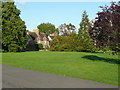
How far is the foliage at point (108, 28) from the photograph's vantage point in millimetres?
14859

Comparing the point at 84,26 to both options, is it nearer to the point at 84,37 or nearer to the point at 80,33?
the point at 80,33

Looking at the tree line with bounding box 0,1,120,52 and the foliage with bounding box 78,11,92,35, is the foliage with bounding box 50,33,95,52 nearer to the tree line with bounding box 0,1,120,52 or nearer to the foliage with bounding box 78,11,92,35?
the tree line with bounding box 0,1,120,52

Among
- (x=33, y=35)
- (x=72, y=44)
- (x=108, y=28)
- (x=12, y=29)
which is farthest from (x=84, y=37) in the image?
(x=108, y=28)

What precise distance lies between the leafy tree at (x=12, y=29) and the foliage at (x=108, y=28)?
33.1m

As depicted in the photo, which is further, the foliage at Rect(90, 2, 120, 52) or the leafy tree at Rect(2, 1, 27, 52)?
the leafy tree at Rect(2, 1, 27, 52)

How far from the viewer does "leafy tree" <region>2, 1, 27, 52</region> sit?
45.9 meters

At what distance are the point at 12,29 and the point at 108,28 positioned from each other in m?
36.1

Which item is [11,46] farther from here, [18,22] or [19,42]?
[18,22]

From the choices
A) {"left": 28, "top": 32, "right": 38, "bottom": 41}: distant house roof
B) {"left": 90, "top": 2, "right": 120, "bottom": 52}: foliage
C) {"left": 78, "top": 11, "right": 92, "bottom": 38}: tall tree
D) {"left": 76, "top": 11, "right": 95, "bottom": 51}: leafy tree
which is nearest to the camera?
{"left": 90, "top": 2, "right": 120, "bottom": 52}: foliage

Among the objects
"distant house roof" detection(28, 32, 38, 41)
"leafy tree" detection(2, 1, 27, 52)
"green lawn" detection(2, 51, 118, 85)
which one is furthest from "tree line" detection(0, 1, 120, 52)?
A: "distant house roof" detection(28, 32, 38, 41)

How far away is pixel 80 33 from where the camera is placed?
59.2 metres

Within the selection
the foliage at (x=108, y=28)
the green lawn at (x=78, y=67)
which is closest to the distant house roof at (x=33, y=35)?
the green lawn at (x=78, y=67)

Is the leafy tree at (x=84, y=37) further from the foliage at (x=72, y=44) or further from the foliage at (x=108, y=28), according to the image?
the foliage at (x=108, y=28)

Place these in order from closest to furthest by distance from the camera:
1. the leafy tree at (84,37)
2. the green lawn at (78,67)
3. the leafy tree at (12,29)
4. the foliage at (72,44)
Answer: the green lawn at (78,67)
the leafy tree at (12,29)
the leafy tree at (84,37)
the foliage at (72,44)
